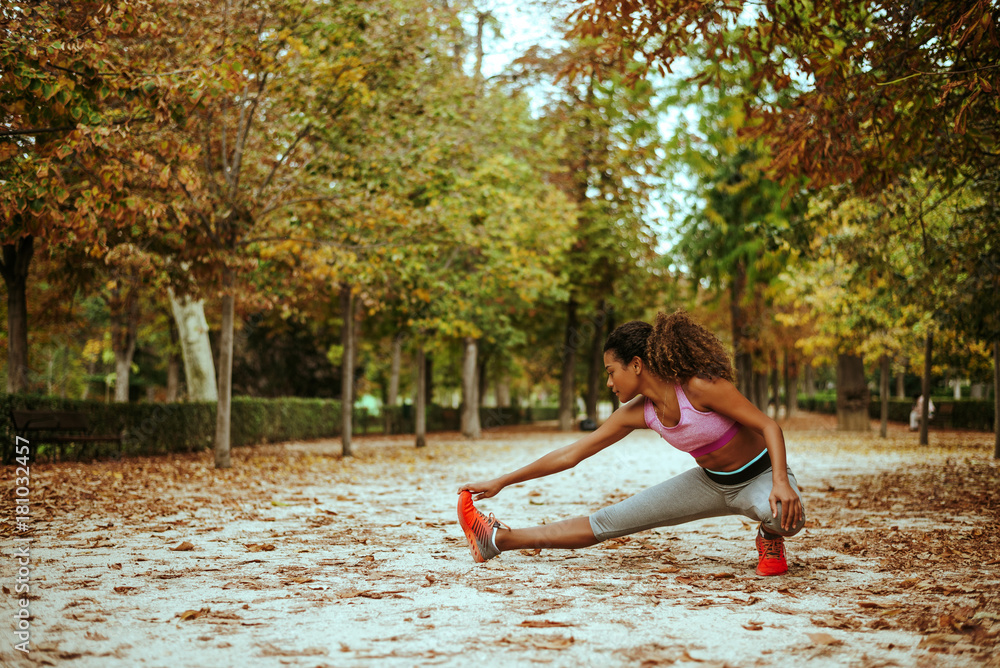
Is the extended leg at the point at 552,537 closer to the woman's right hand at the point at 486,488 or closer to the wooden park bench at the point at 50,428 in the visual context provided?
the woman's right hand at the point at 486,488

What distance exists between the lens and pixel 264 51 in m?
12.4

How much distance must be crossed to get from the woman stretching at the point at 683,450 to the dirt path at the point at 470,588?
0.26 meters

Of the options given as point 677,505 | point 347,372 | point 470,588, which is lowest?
point 470,588

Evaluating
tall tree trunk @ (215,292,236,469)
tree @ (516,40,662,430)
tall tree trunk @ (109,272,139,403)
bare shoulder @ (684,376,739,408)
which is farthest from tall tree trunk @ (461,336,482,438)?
bare shoulder @ (684,376,739,408)

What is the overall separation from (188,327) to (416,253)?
7.77 meters

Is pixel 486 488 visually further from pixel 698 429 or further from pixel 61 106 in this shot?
pixel 61 106

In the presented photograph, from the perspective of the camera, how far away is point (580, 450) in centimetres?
506

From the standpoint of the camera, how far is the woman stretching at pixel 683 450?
464 centimetres

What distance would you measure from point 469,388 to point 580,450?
23.7 meters

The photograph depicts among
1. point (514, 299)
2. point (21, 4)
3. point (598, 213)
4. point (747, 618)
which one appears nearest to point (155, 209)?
point (21, 4)

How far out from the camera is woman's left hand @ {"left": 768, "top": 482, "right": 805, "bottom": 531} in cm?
439

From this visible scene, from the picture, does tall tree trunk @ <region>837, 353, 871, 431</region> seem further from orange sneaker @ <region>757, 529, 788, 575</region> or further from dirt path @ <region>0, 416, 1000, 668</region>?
orange sneaker @ <region>757, 529, 788, 575</region>

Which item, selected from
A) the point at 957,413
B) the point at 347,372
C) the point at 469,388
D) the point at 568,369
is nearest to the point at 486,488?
the point at 347,372

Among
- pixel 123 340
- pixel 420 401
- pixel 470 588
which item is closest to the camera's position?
pixel 470 588
